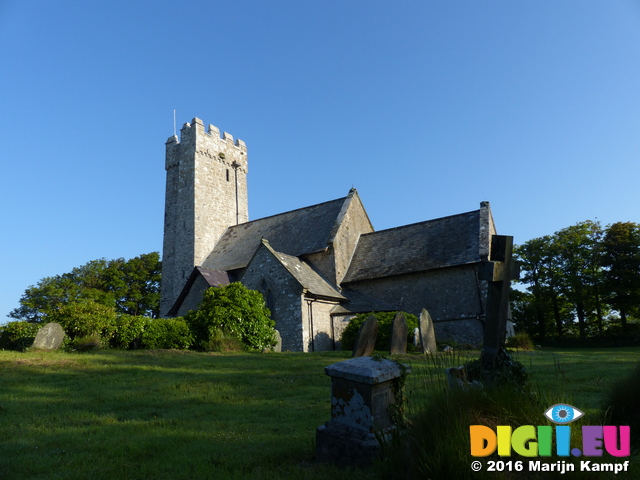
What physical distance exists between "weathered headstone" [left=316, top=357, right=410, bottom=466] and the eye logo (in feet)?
5.05

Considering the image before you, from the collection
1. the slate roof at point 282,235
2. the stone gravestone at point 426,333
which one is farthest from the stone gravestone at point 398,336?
the slate roof at point 282,235

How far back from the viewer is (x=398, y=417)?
197 inches

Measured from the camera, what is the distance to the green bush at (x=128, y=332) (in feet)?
56.9

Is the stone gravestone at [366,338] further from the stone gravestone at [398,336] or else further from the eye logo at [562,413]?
the eye logo at [562,413]

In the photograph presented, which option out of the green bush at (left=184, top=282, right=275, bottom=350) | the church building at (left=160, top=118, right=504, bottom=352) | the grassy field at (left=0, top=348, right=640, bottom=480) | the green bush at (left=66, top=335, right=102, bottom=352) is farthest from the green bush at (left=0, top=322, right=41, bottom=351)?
the church building at (left=160, top=118, right=504, bottom=352)

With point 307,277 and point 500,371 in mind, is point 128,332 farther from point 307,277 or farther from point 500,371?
point 500,371

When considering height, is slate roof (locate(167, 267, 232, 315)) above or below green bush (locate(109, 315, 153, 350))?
above

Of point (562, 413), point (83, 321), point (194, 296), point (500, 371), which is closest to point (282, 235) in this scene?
point (194, 296)

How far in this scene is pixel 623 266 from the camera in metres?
35.8

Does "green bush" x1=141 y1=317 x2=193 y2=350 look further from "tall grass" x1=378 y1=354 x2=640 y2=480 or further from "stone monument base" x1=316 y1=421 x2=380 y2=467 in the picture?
"tall grass" x1=378 y1=354 x2=640 y2=480

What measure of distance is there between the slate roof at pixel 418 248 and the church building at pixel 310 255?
67 mm

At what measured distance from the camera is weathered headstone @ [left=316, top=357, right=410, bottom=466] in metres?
4.71

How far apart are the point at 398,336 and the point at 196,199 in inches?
899

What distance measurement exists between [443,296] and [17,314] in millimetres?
44699
